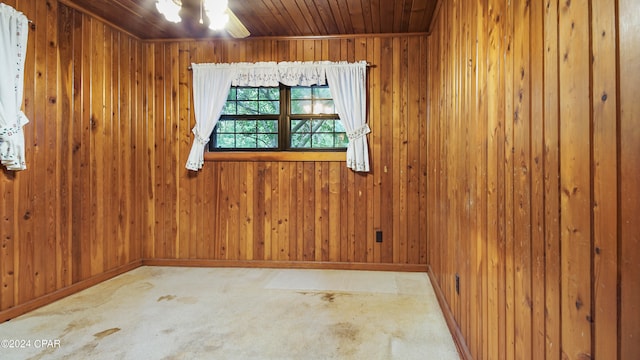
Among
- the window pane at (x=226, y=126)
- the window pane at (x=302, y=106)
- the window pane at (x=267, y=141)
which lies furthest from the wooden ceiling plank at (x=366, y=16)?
the window pane at (x=226, y=126)

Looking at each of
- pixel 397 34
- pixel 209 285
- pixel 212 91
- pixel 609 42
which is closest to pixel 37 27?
pixel 212 91

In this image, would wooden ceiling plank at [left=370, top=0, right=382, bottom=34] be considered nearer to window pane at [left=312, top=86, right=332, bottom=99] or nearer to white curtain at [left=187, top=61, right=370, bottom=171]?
white curtain at [left=187, top=61, right=370, bottom=171]

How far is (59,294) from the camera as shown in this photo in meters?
2.73

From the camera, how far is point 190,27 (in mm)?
3393

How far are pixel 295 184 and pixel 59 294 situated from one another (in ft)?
7.51

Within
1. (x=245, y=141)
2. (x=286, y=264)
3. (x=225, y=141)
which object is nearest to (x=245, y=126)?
(x=245, y=141)

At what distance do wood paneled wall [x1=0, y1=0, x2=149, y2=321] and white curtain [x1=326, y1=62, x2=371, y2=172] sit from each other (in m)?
2.20

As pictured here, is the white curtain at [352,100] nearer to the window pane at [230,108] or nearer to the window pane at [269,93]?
the window pane at [269,93]

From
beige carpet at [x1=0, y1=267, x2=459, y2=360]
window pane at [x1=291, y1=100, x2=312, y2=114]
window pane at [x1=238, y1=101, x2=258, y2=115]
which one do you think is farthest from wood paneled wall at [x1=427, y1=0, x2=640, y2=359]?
window pane at [x1=238, y1=101, x2=258, y2=115]

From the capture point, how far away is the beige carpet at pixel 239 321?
6.42 feet

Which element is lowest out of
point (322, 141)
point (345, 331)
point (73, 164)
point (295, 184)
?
point (345, 331)

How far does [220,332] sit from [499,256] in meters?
1.76

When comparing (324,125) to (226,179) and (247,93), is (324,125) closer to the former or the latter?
(247,93)

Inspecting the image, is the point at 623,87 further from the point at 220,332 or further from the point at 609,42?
the point at 220,332
